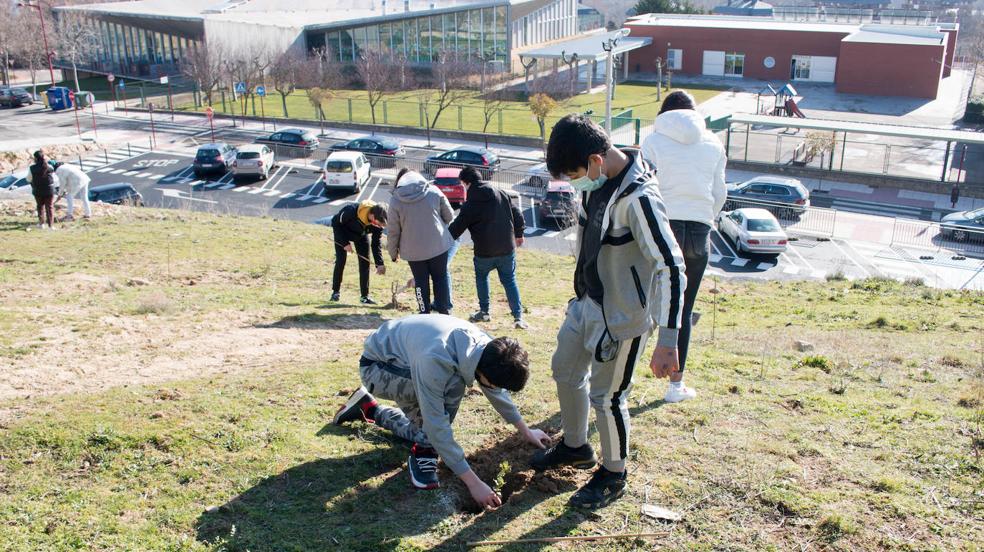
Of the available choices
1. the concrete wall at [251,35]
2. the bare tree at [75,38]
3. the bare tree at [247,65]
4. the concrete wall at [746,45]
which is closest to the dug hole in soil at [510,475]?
the bare tree at [247,65]

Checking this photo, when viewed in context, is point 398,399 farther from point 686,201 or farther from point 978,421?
point 978,421

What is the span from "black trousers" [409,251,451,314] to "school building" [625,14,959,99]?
161ft

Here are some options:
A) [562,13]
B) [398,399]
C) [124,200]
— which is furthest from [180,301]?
[562,13]

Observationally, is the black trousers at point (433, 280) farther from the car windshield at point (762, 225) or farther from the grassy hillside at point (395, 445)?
the car windshield at point (762, 225)

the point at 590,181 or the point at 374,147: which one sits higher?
the point at 590,181

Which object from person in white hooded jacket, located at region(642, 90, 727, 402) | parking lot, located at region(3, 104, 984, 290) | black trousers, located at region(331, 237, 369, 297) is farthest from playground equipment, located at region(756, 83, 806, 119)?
person in white hooded jacket, located at region(642, 90, 727, 402)

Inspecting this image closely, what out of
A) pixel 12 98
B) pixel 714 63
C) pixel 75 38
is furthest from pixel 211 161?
pixel 714 63

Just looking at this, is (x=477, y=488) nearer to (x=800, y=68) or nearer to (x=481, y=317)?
(x=481, y=317)

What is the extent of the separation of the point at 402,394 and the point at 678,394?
7.07 ft

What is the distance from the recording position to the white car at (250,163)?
2869 centimetres

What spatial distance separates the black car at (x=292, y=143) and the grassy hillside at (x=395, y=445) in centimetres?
2524

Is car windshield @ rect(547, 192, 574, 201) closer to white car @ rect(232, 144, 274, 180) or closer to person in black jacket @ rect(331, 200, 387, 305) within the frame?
white car @ rect(232, 144, 274, 180)

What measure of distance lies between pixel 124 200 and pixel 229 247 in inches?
433

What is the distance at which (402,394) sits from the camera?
474 centimetres
